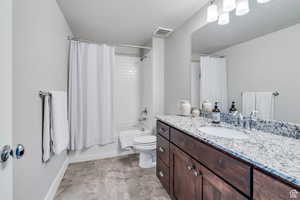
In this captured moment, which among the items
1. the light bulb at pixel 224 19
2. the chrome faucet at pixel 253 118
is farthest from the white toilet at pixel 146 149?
the light bulb at pixel 224 19

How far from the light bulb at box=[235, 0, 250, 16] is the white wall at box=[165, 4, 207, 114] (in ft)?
1.49

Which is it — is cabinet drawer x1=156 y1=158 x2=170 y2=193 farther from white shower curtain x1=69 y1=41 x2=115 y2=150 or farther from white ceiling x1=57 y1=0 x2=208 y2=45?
white ceiling x1=57 y1=0 x2=208 y2=45

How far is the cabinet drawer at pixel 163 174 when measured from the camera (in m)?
1.51

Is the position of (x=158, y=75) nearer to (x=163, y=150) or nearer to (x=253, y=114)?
(x=163, y=150)

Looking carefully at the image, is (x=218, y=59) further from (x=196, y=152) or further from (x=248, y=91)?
(x=196, y=152)

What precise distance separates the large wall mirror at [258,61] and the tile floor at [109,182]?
1.31 m

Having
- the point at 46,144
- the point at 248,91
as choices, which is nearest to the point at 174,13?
the point at 248,91

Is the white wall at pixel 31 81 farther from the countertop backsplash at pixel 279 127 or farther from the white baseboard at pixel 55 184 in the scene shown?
the countertop backsplash at pixel 279 127

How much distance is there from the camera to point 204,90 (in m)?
1.77

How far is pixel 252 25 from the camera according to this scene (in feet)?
3.94

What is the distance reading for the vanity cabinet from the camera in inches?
22.4
